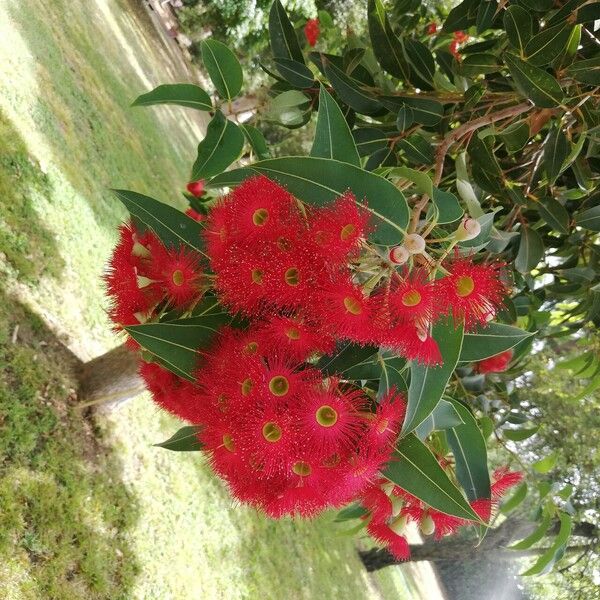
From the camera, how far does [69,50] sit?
561 centimetres

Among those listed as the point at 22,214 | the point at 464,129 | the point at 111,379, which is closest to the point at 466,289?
the point at 464,129

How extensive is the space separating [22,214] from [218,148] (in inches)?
99.2

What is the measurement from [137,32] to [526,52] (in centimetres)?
963

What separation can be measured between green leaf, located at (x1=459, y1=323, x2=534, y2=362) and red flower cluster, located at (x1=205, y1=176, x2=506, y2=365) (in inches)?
6.6

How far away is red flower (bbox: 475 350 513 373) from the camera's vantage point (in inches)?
76.0

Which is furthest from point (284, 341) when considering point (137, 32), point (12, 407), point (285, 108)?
point (137, 32)

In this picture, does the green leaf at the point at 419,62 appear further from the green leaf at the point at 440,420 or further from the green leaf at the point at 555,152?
the green leaf at the point at 440,420

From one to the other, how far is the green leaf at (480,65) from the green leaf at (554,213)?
0.33 m

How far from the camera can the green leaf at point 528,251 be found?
1477 mm

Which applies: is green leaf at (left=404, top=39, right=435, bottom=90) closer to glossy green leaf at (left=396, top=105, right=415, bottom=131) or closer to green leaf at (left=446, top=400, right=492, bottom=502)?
glossy green leaf at (left=396, top=105, right=415, bottom=131)

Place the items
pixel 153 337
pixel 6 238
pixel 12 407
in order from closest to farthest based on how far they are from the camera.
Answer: pixel 153 337, pixel 12 407, pixel 6 238

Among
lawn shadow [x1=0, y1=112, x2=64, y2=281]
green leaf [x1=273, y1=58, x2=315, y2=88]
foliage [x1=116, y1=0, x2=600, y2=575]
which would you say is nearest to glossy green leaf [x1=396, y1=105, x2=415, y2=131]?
foliage [x1=116, y1=0, x2=600, y2=575]

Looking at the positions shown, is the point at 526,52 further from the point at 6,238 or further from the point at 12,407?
the point at 6,238

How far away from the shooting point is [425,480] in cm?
103
